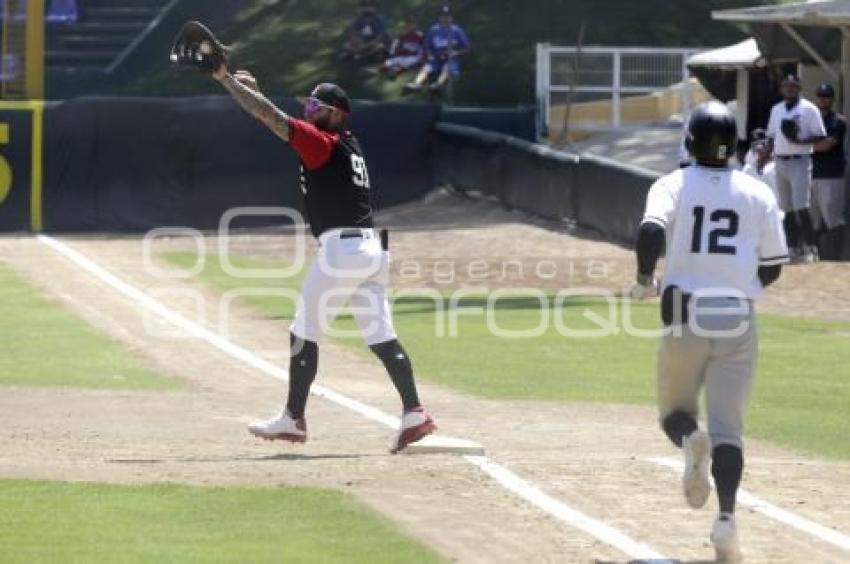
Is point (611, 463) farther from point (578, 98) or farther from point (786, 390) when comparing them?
point (578, 98)

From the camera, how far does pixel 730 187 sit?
8320 mm

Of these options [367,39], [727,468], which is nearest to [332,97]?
[727,468]

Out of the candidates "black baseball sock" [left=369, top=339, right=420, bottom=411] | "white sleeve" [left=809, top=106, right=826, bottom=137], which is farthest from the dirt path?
"white sleeve" [left=809, top=106, right=826, bottom=137]

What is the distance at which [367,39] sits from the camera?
127 ft

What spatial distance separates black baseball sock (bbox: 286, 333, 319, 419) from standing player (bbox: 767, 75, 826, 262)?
43.9ft

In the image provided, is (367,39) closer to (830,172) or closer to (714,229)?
(830,172)

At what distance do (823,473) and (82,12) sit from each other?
35780 mm

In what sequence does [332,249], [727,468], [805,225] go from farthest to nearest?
[805,225]
[332,249]
[727,468]

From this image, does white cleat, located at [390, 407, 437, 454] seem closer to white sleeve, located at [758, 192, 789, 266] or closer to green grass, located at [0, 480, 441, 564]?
green grass, located at [0, 480, 441, 564]

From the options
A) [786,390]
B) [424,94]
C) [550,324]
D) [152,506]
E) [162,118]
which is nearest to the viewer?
[152,506]

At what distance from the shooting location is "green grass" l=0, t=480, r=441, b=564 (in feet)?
26.3

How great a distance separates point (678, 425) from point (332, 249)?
2938mm

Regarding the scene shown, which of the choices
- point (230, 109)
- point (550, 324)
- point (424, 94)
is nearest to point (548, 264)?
point (550, 324)

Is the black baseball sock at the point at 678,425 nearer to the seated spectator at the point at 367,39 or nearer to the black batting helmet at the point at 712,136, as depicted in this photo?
the black batting helmet at the point at 712,136
